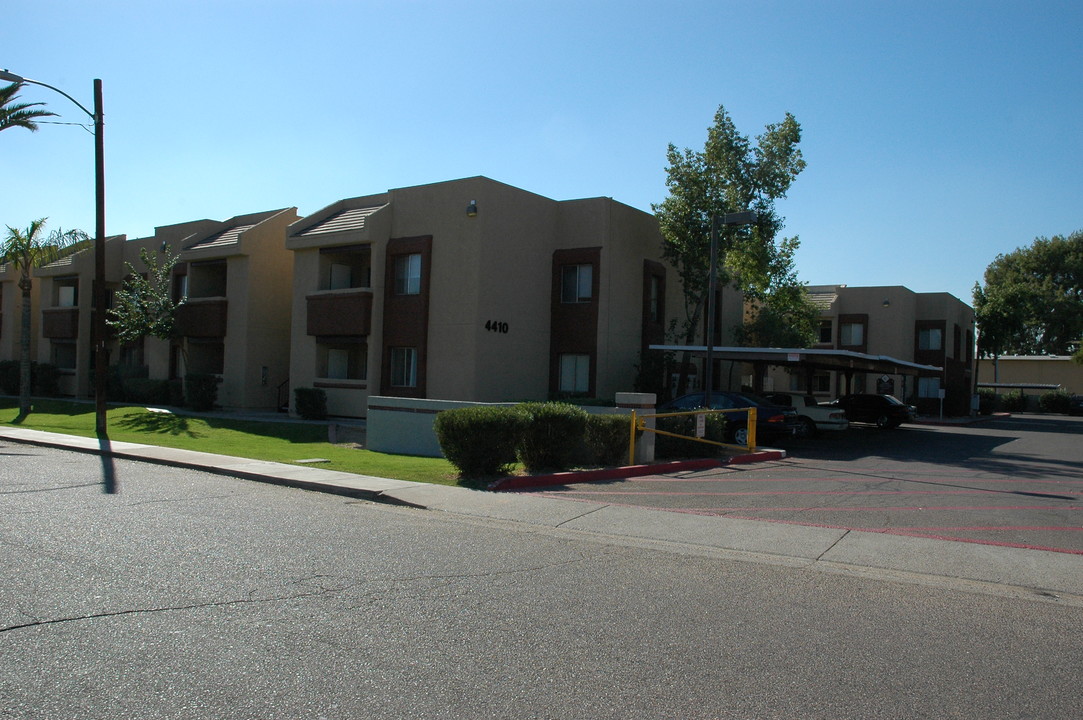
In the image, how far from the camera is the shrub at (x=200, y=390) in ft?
97.3

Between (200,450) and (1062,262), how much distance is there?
263 ft

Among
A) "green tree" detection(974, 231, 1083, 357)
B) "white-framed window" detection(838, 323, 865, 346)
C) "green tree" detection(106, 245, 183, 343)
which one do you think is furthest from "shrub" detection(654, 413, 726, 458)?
"green tree" detection(974, 231, 1083, 357)

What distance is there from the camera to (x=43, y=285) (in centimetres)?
3988

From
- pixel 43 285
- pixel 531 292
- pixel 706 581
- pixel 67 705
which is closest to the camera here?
pixel 67 705

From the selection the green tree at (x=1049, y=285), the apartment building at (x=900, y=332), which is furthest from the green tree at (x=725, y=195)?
the green tree at (x=1049, y=285)

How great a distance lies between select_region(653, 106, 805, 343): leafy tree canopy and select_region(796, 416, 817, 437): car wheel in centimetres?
518

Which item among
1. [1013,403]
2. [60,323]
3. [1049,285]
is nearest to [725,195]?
[60,323]

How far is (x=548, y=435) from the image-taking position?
15023 mm

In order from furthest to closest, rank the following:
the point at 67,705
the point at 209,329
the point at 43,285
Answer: the point at 43,285, the point at 209,329, the point at 67,705

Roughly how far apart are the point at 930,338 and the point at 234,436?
39.1 metres

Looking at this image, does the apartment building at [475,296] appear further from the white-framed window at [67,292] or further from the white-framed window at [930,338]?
the white-framed window at [930,338]

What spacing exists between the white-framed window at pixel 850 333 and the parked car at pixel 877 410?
577 inches

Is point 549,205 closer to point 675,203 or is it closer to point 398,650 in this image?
point 675,203

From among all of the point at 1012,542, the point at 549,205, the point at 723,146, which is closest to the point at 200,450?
the point at 549,205
